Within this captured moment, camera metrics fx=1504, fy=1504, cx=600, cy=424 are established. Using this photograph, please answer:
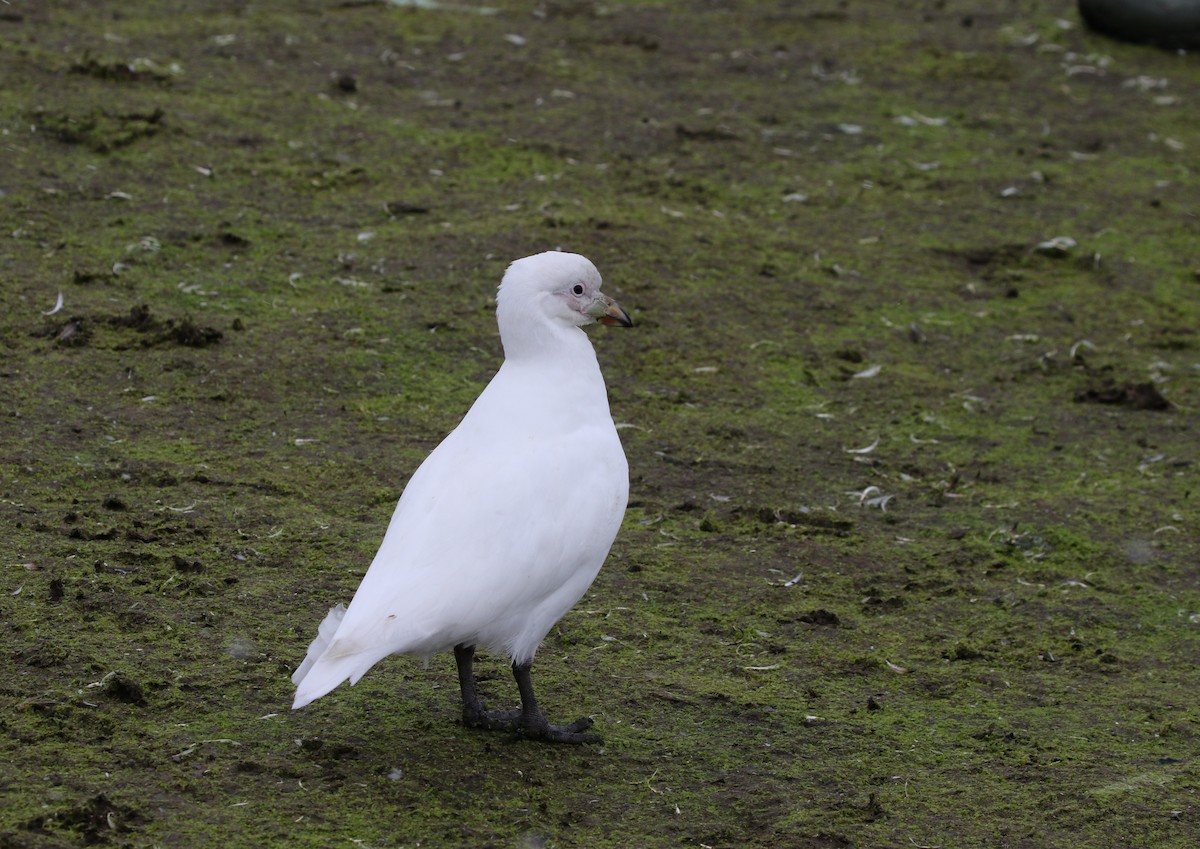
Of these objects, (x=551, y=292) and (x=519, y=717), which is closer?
(x=519, y=717)

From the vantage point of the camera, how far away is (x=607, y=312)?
5094 mm

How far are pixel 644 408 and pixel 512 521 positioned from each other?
292cm

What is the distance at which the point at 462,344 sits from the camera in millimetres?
7469

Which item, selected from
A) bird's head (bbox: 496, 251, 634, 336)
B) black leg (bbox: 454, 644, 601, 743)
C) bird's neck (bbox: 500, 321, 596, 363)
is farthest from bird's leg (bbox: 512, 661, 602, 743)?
bird's head (bbox: 496, 251, 634, 336)

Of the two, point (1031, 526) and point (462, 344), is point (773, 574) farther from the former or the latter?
point (462, 344)

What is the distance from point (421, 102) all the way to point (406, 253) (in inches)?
91.6

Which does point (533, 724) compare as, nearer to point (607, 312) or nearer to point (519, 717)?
point (519, 717)

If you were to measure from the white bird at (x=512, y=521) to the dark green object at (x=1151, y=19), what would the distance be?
8.97 metres

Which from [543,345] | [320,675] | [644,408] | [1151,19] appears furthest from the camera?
[1151,19]

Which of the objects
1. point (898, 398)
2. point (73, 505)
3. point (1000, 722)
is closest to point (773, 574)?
point (1000, 722)

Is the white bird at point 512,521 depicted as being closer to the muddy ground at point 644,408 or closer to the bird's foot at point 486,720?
the bird's foot at point 486,720

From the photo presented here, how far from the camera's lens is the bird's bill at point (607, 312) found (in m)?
5.04

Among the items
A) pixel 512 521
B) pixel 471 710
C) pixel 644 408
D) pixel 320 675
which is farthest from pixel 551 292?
pixel 644 408

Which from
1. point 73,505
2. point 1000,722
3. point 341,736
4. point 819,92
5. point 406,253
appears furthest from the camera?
point 819,92
